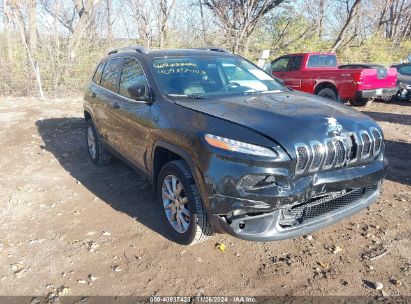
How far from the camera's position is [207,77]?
13.0ft

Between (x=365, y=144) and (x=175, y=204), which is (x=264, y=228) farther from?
(x=365, y=144)

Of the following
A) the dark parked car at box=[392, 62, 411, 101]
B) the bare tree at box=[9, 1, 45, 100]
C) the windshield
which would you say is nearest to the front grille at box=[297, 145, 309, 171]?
the windshield

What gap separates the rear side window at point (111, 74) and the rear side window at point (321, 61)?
7501 mm

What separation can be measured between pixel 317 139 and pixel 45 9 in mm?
16275

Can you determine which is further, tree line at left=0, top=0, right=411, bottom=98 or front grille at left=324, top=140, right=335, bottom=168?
tree line at left=0, top=0, right=411, bottom=98

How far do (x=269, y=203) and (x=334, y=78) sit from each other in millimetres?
8571

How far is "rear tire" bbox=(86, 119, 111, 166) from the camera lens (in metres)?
5.56

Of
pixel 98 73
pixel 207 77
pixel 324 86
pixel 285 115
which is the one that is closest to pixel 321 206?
pixel 285 115

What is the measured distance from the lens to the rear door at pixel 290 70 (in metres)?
11.1

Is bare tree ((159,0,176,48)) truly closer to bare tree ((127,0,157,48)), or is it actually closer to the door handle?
bare tree ((127,0,157,48))

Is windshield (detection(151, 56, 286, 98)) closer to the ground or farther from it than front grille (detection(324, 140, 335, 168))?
farther from it

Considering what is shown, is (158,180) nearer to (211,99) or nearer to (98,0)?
(211,99)

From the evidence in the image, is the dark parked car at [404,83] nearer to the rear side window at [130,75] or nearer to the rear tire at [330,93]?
the rear tire at [330,93]

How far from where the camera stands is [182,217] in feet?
10.9
